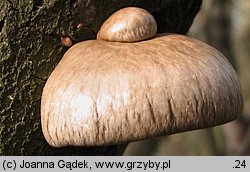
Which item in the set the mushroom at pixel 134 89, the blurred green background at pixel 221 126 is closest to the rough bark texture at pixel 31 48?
the mushroom at pixel 134 89

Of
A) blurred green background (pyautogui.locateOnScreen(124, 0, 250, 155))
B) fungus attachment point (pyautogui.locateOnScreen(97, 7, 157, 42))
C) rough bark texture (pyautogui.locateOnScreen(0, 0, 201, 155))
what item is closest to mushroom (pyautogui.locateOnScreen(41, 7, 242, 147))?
fungus attachment point (pyautogui.locateOnScreen(97, 7, 157, 42))

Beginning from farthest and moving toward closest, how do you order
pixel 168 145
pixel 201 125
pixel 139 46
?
pixel 168 145 < pixel 139 46 < pixel 201 125

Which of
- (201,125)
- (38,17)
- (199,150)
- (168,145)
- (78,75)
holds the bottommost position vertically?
(168,145)

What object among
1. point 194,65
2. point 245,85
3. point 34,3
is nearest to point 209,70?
point 194,65

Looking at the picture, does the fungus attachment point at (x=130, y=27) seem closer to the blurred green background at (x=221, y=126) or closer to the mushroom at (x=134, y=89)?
the mushroom at (x=134, y=89)

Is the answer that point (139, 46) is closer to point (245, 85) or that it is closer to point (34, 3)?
point (34, 3)

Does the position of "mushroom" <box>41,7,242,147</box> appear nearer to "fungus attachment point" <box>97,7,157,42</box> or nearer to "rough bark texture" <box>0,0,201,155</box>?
"fungus attachment point" <box>97,7,157,42</box>

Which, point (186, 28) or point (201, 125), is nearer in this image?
point (201, 125)
